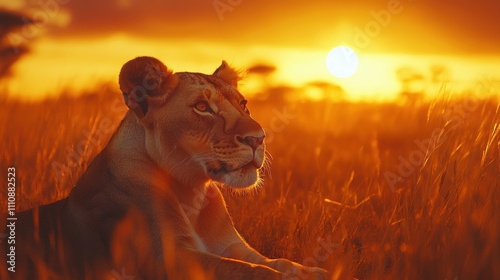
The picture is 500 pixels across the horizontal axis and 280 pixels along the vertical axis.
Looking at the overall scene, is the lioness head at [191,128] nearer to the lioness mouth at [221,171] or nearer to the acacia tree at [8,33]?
the lioness mouth at [221,171]

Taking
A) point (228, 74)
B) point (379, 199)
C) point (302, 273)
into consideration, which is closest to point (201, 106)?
point (228, 74)

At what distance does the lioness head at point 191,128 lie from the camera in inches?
164

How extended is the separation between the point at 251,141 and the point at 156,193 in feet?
1.86

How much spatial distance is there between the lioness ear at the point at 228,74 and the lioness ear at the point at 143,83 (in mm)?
681

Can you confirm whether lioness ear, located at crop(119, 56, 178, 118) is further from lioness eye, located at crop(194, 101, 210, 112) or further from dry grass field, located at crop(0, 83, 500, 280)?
dry grass field, located at crop(0, 83, 500, 280)

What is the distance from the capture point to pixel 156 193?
159 inches

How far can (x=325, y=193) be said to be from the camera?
19.0 feet

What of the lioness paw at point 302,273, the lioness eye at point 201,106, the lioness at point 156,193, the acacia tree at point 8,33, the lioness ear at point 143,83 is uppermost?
the acacia tree at point 8,33

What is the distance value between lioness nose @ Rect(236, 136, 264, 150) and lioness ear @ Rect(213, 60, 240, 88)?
85cm

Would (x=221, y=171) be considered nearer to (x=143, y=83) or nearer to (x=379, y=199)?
(x=143, y=83)

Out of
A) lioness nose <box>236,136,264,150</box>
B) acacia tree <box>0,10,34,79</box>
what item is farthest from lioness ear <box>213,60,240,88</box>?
acacia tree <box>0,10,34,79</box>

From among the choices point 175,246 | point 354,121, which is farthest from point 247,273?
point 354,121

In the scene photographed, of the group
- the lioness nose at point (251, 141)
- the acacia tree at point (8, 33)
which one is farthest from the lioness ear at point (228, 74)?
the acacia tree at point (8, 33)

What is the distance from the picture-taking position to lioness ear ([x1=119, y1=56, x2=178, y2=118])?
429 centimetres
